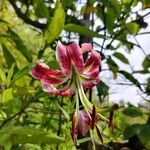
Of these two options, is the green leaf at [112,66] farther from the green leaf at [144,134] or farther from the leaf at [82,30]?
the leaf at [82,30]

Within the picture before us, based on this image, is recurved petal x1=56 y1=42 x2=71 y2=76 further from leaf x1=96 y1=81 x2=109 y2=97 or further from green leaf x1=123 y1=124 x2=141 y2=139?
green leaf x1=123 y1=124 x2=141 y2=139

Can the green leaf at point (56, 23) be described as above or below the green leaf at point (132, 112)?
above

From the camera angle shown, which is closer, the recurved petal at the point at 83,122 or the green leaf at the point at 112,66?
the recurved petal at the point at 83,122

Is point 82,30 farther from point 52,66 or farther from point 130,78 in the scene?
point 130,78

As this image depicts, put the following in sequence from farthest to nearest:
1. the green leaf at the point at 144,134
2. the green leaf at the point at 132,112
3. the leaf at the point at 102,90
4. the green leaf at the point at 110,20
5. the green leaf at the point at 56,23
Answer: the green leaf at the point at 132,112
the green leaf at the point at 144,134
the leaf at the point at 102,90
the green leaf at the point at 110,20
the green leaf at the point at 56,23

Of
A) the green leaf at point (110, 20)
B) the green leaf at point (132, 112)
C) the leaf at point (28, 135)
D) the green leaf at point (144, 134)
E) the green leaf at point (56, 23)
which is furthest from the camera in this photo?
the green leaf at point (132, 112)

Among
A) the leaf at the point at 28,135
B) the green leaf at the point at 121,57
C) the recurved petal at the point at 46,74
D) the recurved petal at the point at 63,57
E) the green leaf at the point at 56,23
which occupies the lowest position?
the leaf at the point at 28,135

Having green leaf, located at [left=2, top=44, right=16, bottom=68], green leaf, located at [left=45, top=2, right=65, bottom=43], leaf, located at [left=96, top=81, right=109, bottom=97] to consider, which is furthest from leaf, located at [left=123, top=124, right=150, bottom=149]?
green leaf, located at [left=45, top=2, right=65, bottom=43]

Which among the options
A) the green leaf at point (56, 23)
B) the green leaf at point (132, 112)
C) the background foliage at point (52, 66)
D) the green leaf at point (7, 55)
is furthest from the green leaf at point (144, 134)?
the green leaf at point (56, 23)
